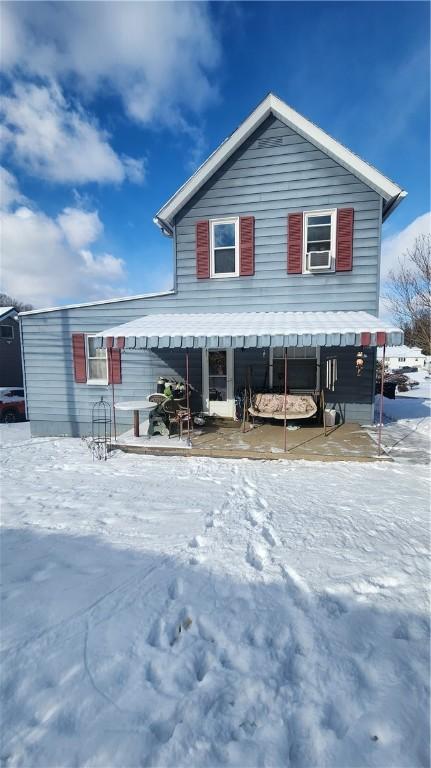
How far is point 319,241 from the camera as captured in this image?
8.21 metres

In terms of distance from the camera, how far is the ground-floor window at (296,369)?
860 cm

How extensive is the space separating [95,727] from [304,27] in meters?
11.5

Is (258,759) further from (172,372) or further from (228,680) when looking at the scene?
(172,372)

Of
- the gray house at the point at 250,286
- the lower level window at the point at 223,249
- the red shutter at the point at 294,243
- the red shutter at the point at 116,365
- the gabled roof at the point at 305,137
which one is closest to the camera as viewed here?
the gabled roof at the point at 305,137

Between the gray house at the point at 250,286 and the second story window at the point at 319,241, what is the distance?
0.03 m

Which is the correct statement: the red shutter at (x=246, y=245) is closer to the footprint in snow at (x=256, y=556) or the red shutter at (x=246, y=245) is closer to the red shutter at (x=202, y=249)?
the red shutter at (x=202, y=249)

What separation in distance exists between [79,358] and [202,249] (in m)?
4.56

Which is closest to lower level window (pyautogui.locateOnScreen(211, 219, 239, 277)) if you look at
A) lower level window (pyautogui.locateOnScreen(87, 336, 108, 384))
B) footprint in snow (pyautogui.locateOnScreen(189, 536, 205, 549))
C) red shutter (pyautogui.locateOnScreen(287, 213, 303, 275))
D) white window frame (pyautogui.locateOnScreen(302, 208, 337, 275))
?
red shutter (pyautogui.locateOnScreen(287, 213, 303, 275))

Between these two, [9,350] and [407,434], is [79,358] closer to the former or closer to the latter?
[407,434]

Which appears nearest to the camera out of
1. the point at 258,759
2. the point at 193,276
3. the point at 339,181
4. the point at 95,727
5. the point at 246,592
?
the point at 258,759

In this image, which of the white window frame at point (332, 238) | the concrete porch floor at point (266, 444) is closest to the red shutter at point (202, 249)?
the white window frame at point (332, 238)

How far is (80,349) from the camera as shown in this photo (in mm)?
9172

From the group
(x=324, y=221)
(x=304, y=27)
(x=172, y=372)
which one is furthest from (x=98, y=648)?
(x=304, y=27)

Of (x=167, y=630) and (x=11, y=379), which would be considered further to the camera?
(x=11, y=379)
